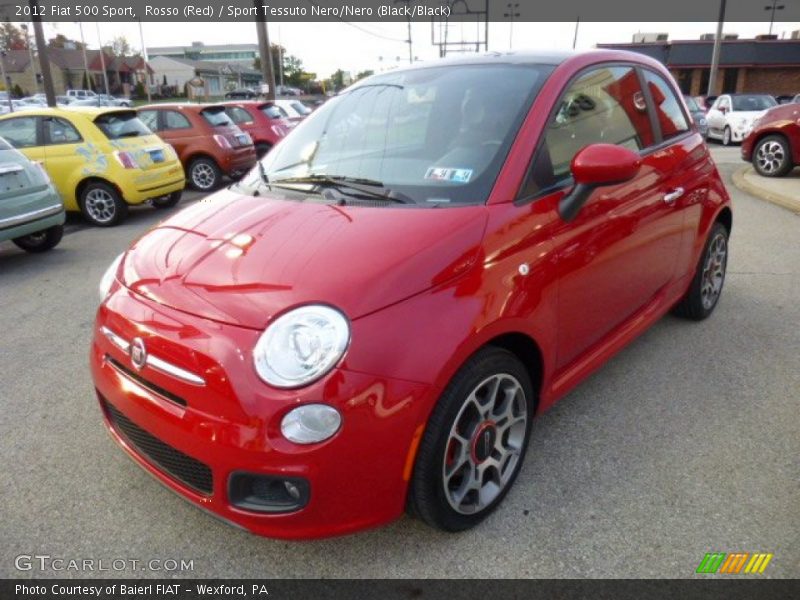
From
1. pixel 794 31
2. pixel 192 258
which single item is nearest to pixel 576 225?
pixel 192 258

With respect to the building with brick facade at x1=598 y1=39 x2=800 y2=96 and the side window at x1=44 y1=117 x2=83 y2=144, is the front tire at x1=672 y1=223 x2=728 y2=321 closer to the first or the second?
the side window at x1=44 y1=117 x2=83 y2=144

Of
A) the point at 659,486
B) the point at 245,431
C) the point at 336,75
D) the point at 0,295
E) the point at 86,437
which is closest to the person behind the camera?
the point at 245,431

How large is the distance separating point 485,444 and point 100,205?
7.73m

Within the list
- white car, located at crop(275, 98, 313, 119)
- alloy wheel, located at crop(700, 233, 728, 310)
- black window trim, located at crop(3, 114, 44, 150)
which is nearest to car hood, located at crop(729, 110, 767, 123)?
white car, located at crop(275, 98, 313, 119)

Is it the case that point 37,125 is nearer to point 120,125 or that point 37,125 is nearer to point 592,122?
point 120,125

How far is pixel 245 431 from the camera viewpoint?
183 centimetres

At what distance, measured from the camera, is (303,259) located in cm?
210

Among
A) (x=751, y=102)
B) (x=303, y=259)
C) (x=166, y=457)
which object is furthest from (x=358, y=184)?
(x=751, y=102)

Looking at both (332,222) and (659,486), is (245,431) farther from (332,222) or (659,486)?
(659,486)

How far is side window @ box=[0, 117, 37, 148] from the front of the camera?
8195 millimetres

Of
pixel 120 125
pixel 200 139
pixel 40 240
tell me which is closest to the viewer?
pixel 40 240

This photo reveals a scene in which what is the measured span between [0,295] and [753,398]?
5843mm

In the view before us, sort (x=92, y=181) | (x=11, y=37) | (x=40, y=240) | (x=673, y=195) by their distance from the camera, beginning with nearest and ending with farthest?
1. (x=673, y=195)
2. (x=40, y=240)
3. (x=92, y=181)
4. (x=11, y=37)

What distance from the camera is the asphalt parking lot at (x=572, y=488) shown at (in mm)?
2184
